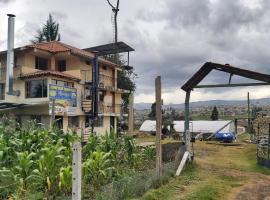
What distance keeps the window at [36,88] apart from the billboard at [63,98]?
919 mm

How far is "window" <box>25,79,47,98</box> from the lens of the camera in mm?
33844

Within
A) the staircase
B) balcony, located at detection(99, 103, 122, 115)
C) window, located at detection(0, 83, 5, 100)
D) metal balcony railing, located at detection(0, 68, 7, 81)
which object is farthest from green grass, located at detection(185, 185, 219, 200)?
metal balcony railing, located at detection(0, 68, 7, 81)

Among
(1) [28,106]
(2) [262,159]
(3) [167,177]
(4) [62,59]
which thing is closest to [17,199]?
(3) [167,177]

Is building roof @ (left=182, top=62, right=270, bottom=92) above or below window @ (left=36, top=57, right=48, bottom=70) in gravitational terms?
below

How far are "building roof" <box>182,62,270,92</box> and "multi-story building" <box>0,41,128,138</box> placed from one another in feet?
56.2

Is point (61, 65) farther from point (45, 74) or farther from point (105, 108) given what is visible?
point (45, 74)

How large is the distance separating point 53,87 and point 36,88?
1911 millimetres

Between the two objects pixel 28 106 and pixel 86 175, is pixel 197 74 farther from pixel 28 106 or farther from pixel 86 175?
pixel 28 106

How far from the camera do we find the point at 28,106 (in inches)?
1348

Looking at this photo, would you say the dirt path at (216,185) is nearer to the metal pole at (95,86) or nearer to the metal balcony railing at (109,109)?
the metal pole at (95,86)

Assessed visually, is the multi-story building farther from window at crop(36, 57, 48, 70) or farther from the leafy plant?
the leafy plant

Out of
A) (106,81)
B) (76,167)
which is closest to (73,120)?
(106,81)

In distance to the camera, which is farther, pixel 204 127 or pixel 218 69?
pixel 204 127

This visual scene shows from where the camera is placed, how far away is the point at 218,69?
609 inches
